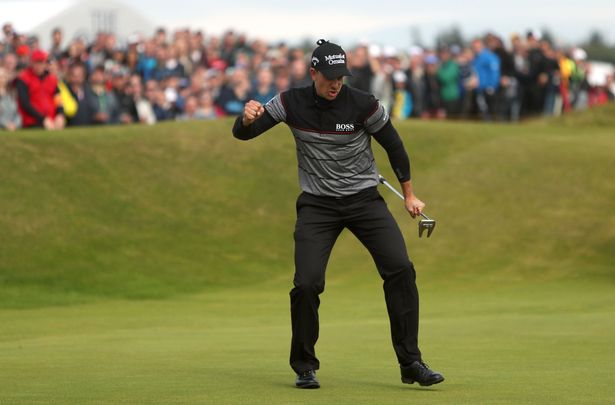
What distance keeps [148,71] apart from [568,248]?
11755 millimetres

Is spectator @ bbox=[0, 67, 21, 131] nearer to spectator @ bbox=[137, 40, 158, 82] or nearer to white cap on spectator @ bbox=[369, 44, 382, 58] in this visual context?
spectator @ bbox=[137, 40, 158, 82]

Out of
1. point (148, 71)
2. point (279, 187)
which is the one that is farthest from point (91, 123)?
point (279, 187)

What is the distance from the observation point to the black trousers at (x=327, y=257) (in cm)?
922

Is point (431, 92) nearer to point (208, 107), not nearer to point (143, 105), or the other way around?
point (208, 107)

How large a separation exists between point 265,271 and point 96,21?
62.3 ft

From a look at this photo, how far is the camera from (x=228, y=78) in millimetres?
29625

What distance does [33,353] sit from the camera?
39.1ft

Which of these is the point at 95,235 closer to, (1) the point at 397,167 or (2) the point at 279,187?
(2) the point at 279,187

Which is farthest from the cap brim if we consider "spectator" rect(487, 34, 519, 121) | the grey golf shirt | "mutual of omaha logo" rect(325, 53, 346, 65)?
"spectator" rect(487, 34, 519, 121)

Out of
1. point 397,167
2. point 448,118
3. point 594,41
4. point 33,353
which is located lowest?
point 594,41

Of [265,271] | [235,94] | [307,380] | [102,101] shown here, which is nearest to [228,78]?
[235,94]

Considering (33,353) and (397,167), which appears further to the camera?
(33,353)

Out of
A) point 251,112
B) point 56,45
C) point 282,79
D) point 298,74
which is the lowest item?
point 282,79

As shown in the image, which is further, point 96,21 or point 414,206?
point 96,21
